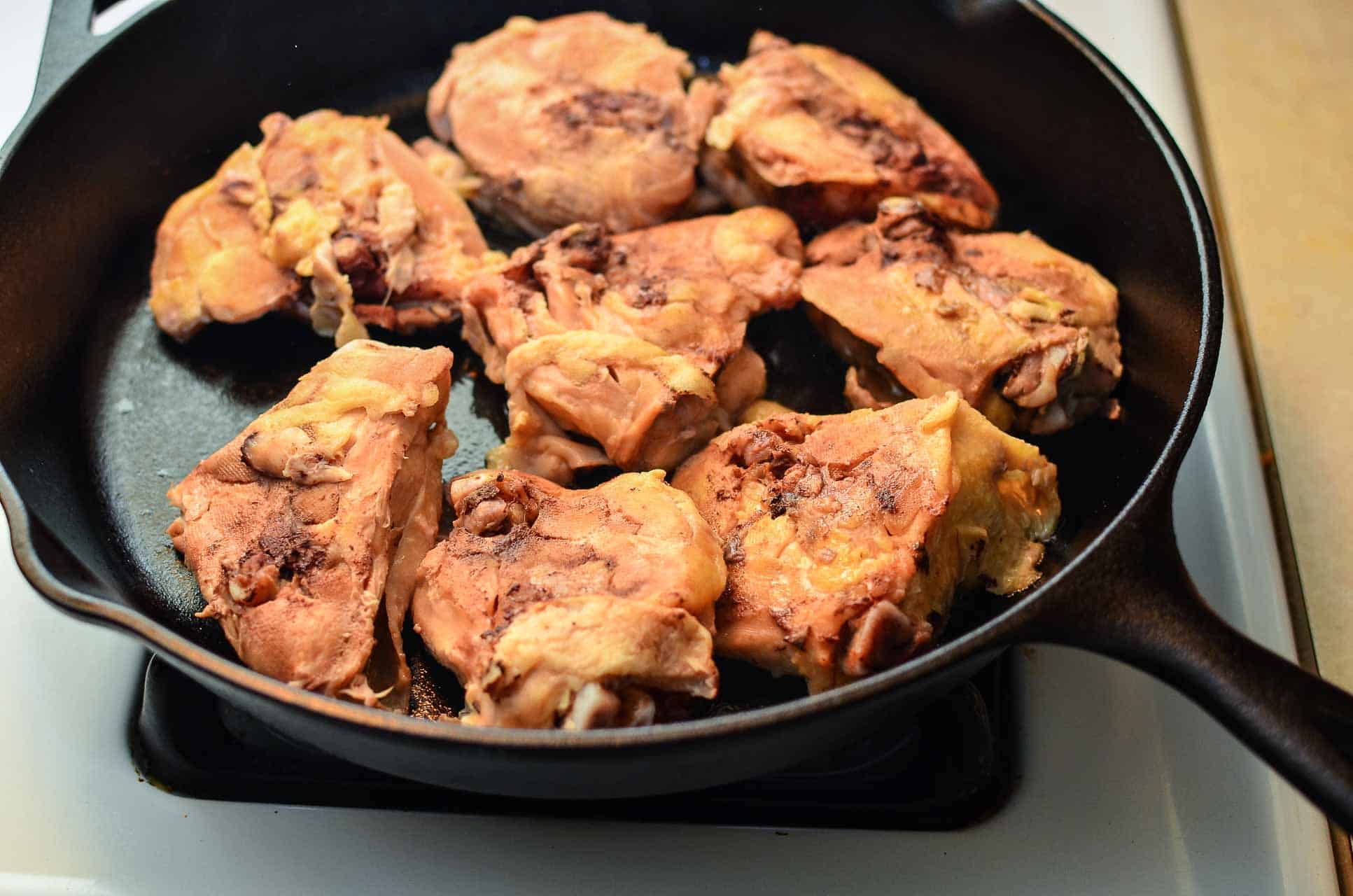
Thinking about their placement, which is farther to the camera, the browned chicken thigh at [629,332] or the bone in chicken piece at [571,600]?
the browned chicken thigh at [629,332]

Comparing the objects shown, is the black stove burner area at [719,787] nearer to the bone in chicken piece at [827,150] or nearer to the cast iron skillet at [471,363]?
the cast iron skillet at [471,363]

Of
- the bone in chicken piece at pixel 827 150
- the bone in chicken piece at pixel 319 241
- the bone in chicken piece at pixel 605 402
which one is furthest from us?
the bone in chicken piece at pixel 827 150

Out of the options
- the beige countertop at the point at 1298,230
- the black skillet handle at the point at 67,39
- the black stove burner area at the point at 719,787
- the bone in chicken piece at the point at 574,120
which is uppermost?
the black skillet handle at the point at 67,39

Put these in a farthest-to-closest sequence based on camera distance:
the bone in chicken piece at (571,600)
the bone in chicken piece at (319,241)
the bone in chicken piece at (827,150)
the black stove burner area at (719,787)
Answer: the bone in chicken piece at (827,150) < the bone in chicken piece at (319,241) < the black stove burner area at (719,787) < the bone in chicken piece at (571,600)

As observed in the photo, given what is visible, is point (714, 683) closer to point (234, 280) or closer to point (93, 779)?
point (93, 779)

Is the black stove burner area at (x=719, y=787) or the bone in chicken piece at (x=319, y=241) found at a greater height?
the bone in chicken piece at (x=319, y=241)

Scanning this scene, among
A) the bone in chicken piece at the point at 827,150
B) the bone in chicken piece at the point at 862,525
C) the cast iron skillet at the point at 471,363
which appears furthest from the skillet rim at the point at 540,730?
the bone in chicken piece at the point at 827,150
